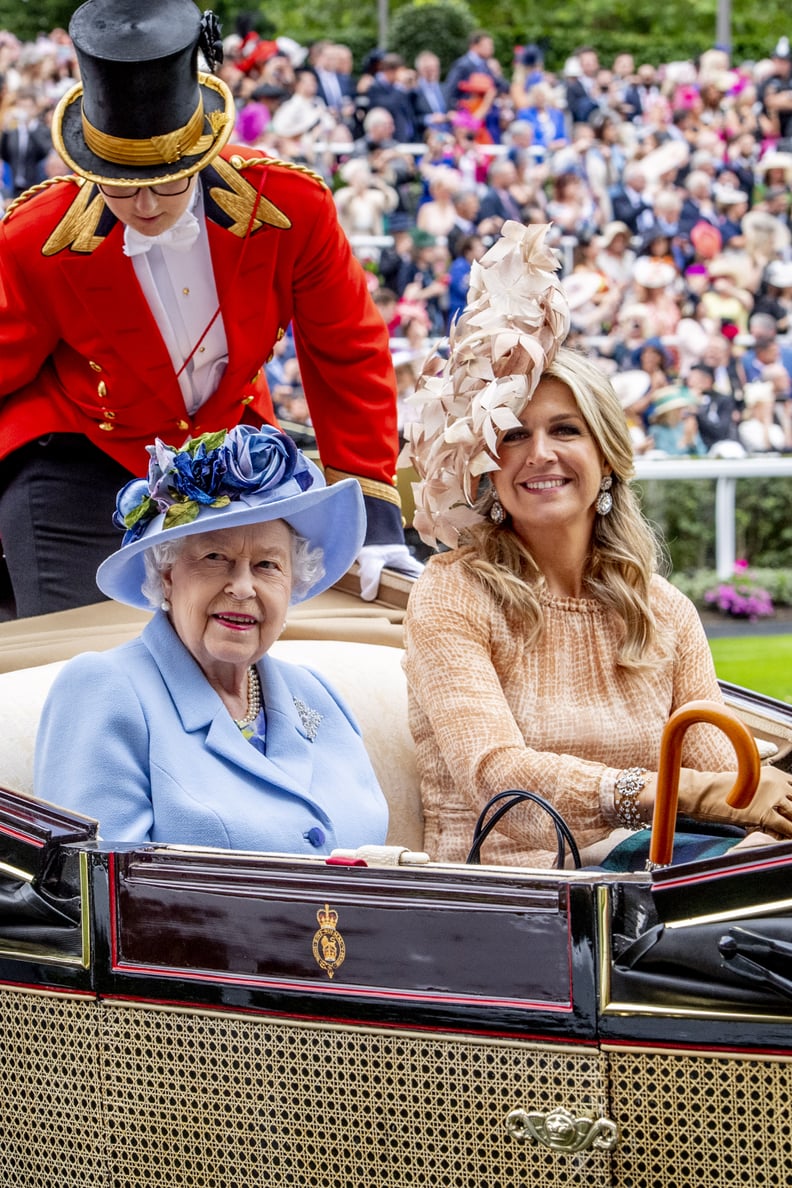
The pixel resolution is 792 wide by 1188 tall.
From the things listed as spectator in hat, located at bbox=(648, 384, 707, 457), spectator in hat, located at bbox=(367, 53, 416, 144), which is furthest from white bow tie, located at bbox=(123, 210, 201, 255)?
spectator in hat, located at bbox=(367, 53, 416, 144)

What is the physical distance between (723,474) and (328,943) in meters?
7.14

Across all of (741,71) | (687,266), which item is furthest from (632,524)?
(741,71)

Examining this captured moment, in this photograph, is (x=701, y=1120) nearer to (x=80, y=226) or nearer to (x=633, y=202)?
(x=80, y=226)

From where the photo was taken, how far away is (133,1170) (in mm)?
2092

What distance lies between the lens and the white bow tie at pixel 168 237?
306 centimetres

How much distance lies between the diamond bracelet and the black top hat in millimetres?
1317

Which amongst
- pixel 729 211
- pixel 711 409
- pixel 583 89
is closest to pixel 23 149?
pixel 711 409

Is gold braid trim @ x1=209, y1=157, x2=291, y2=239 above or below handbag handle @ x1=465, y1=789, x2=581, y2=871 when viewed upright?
above

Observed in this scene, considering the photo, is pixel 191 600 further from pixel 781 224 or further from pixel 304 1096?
pixel 781 224

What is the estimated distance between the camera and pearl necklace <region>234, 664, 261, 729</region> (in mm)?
2447

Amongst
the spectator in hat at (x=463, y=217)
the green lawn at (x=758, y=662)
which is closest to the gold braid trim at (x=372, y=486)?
the green lawn at (x=758, y=662)

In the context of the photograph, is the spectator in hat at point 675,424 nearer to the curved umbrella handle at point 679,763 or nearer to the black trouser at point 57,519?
the black trouser at point 57,519

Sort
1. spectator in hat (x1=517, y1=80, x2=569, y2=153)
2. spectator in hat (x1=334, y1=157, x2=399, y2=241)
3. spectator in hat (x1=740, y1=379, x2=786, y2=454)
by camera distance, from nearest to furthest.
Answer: spectator in hat (x1=740, y1=379, x2=786, y2=454)
spectator in hat (x1=334, y1=157, x2=399, y2=241)
spectator in hat (x1=517, y1=80, x2=569, y2=153)

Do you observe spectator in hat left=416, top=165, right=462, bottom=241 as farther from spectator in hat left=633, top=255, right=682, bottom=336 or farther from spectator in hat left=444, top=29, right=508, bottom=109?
spectator in hat left=444, top=29, right=508, bottom=109
